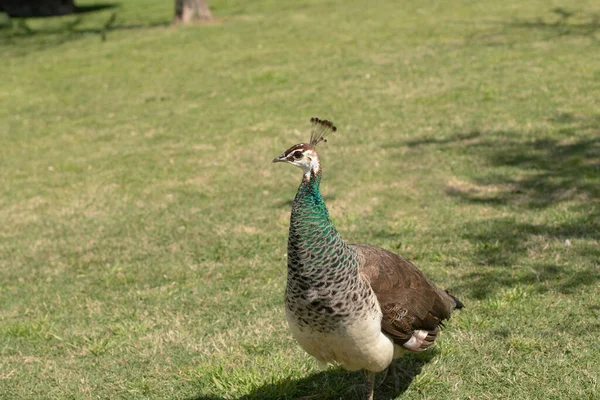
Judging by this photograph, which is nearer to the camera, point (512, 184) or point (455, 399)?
point (455, 399)

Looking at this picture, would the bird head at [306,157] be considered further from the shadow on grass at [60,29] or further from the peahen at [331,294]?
the shadow on grass at [60,29]

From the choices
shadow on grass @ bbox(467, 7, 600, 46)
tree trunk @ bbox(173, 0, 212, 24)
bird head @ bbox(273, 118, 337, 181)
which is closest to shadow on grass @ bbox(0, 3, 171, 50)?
tree trunk @ bbox(173, 0, 212, 24)

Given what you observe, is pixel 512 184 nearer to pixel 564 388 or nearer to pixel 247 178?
pixel 247 178

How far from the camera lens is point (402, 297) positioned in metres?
4.79

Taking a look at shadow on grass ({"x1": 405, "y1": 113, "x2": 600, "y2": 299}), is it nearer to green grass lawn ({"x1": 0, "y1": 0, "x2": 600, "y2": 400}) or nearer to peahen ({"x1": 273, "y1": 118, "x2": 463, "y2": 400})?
green grass lawn ({"x1": 0, "y1": 0, "x2": 600, "y2": 400})

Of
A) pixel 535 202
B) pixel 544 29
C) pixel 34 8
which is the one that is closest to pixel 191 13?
pixel 544 29

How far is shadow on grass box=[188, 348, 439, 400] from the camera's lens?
5.24 metres

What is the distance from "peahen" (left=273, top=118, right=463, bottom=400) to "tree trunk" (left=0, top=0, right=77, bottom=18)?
89.2ft

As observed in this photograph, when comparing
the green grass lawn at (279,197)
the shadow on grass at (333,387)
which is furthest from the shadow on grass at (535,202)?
the shadow on grass at (333,387)

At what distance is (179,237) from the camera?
8.57 meters

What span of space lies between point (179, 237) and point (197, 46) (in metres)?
11.7

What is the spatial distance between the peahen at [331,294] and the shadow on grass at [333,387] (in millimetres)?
554

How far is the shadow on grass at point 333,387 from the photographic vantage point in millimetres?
5242

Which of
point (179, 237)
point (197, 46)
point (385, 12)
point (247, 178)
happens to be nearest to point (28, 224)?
point (179, 237)
